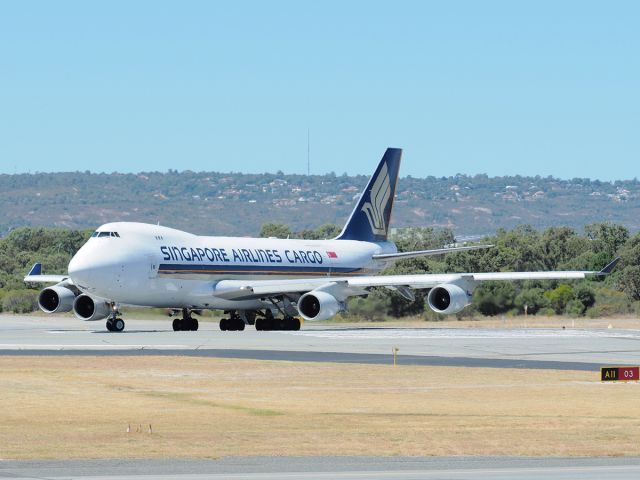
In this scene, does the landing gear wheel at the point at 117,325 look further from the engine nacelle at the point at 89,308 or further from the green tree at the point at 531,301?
the green tree at the point at 531,301

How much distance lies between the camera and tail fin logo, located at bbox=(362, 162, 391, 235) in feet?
237

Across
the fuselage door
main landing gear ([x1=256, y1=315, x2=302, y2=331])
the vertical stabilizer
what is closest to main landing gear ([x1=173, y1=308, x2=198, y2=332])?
main landing gear ([x1=256, y1=315, x2=302, y2=331])

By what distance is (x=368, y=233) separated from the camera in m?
72.7

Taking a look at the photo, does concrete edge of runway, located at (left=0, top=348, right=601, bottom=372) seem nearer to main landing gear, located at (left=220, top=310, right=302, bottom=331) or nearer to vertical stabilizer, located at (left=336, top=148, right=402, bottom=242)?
main landing gear, located at (left=220, top=310, right=302, bottom=331)

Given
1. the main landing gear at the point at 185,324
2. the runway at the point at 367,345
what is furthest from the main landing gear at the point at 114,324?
the main landing gear at the point at 185,324

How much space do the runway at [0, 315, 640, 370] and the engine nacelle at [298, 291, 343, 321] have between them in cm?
81

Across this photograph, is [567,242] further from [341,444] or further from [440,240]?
[341,444]

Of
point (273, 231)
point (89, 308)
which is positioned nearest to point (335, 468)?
point (89, 308)

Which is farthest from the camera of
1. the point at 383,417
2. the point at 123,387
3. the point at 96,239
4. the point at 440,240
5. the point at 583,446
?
the point at 440,240

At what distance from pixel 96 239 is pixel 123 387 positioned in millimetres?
27935

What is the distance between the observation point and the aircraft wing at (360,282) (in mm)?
59969

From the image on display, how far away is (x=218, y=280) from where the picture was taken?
6291 cm

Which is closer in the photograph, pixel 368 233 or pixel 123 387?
pixel 123 387

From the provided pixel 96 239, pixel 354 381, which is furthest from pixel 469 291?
pixel 354 381
